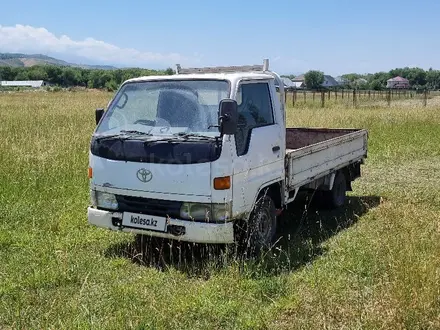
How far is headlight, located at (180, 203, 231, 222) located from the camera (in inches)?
193

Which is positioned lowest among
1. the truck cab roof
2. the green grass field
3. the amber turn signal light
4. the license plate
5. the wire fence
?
the green grass field

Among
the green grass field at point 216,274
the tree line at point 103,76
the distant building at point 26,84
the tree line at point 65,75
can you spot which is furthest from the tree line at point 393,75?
the green grass field at point 216,274

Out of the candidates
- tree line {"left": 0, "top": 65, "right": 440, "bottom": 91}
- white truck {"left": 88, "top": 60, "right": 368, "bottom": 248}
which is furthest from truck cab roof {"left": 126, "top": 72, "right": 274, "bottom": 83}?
tree line {"left": 0, "top": 65, "right": 440, "bottom": 91}

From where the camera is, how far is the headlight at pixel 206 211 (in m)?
4.90

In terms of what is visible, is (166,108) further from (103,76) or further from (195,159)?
(103,76)

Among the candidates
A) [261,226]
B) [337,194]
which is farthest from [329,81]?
[261,226]

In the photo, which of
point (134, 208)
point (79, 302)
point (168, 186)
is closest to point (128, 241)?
point (134, 208)

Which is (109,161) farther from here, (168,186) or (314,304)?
(314,304)

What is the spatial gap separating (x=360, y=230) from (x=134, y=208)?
3156 mm

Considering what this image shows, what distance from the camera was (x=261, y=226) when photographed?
5586mm

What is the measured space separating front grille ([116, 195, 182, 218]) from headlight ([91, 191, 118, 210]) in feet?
0.23

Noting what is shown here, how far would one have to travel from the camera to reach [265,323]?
388 centimetres

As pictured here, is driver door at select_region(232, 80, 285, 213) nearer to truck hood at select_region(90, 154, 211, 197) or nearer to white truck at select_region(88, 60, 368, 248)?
white truck at select_region(88, 60, 368, 248)

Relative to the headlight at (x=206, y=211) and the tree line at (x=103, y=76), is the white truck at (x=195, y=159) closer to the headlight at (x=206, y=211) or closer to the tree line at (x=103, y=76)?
the headlight at (x=206, y=211)
